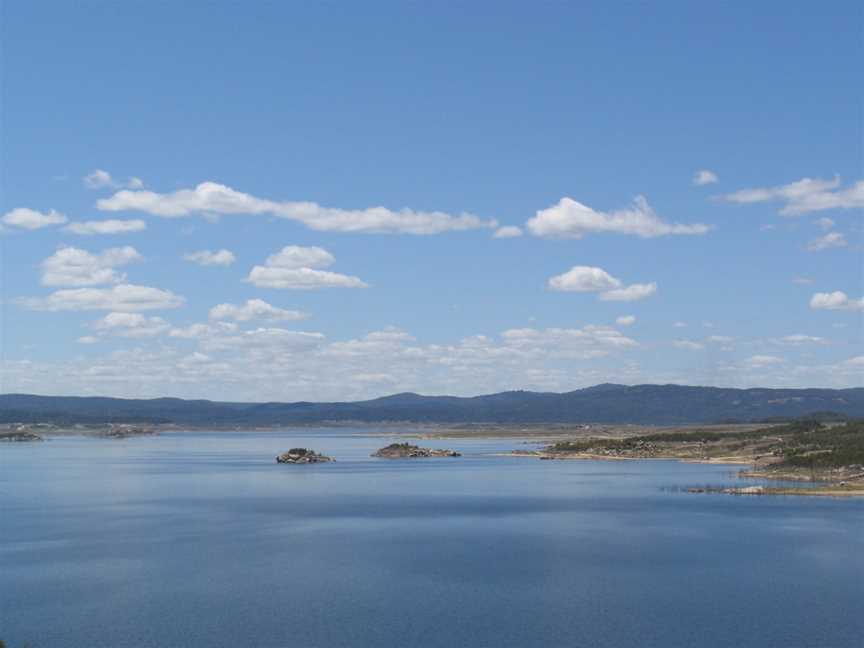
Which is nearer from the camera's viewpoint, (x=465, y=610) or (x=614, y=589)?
(x=465, y=610)

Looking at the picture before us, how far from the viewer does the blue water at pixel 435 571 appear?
2302 inches

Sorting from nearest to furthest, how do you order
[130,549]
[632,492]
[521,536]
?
[130,549], [521,536], [632,492]

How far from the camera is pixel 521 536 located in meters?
99.0

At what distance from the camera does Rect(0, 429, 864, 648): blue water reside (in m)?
58.5

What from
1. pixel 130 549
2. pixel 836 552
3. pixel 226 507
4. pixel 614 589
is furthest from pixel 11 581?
pixel 836 552

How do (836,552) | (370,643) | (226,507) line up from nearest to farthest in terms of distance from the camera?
1. (370,643)
2. (836,552)
3. (226,507)

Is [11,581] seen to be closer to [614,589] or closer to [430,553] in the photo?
[430,553]

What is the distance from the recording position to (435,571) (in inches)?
3071

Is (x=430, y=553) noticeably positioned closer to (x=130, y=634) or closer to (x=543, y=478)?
(x=130, y=634)

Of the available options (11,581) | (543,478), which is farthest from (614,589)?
(543,478)

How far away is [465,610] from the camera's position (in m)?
63.7

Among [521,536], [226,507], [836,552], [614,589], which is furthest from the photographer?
[226,507]

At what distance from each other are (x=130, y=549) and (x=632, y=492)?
81295 mm

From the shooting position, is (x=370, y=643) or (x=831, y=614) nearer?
(x=370, y=643)
